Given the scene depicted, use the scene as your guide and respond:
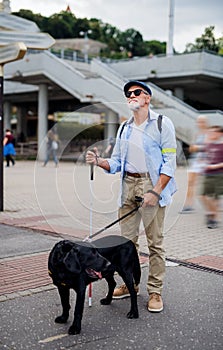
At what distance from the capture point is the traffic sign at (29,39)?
999cm

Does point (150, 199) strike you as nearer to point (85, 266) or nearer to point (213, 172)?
point (85, 266)

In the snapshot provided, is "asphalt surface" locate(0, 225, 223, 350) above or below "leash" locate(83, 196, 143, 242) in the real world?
below

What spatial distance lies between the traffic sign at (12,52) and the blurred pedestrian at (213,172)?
420 centimetres

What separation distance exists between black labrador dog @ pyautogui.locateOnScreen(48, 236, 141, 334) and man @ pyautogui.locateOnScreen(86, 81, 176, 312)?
199mm

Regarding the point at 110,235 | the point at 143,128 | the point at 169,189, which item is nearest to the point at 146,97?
the point at 143,128

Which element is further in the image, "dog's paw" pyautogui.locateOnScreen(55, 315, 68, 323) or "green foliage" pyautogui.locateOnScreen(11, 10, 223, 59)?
"green foliage" pyautogui.locateOnScreen(11, 10, 223, 59)

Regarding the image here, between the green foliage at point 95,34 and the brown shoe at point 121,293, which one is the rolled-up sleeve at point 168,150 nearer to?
the brown shoe at point 121,293

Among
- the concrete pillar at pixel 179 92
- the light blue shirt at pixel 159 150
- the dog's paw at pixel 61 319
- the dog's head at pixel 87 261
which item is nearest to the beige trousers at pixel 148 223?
the light blue shirt at pixel 159 150

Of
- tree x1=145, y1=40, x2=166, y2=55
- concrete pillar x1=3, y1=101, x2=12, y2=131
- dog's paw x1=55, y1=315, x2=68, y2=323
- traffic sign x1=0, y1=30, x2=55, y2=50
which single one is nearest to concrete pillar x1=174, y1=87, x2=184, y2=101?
concrete pillar x1=3, y1=101, x2=12, y2=131

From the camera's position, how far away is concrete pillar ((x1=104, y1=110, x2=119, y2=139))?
4457mm

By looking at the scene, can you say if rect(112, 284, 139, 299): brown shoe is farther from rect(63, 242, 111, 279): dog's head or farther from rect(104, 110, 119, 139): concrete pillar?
rect(104, 110, 119, 139): concrete pillar

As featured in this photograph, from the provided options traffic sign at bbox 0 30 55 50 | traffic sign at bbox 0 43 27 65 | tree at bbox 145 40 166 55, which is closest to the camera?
traffic sign at bbox 0 43 27 65

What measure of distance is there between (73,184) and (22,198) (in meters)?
8.26

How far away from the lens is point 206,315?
14.4ft
